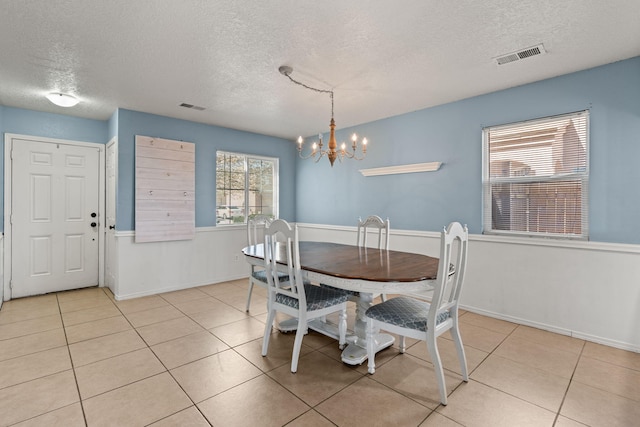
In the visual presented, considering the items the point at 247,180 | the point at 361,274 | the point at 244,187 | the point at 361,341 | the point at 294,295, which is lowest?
the point at 361,341

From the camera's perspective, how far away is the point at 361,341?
2.53 meters

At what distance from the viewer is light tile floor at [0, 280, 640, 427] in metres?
1.80

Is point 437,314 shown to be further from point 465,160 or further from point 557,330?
point 465,160

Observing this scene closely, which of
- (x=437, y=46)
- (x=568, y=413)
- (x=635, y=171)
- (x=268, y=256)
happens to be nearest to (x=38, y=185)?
(x=268, y=256)

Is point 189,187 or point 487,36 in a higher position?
point 487,36

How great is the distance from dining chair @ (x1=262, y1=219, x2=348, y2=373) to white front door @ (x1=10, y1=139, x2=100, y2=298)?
11.4 feet

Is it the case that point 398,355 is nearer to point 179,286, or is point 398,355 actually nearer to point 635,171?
point 635,171

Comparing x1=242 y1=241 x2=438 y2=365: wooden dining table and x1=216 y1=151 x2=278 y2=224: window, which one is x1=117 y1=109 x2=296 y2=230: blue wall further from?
x1=242 y1=241 x2=438 y2=365: wooden dining table

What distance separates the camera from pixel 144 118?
13.5 feet

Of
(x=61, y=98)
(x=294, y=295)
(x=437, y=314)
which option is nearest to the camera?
(x=437, y=314)

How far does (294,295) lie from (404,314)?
2.60 feet

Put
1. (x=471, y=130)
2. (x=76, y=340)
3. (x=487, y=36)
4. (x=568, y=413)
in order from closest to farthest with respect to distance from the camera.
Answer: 1. (x=568, y=413)
2. (x=487, y=36)
3. (x=76, y=340)
4. (x=471, y=130)

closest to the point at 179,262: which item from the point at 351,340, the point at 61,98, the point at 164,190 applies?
the point at 164,190

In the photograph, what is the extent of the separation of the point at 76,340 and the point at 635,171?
16.7ft
